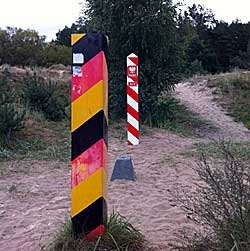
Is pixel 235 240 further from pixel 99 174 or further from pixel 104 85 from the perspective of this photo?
pixel 104 85

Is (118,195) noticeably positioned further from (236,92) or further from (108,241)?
(236,92)

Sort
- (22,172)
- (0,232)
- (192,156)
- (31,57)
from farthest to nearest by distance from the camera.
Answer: (31,57)
(192,156)
(22,172)
(0,232)

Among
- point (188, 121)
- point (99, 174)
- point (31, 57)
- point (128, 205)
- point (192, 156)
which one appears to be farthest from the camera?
point (31, 57)

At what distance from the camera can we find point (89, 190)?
4465 millimetres

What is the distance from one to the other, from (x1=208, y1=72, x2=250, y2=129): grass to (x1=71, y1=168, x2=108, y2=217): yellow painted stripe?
63.5ft

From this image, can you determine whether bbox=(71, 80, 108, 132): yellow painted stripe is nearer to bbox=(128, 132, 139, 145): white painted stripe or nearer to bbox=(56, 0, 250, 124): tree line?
bbox=(128, 132, 139, 145): white painted stripe

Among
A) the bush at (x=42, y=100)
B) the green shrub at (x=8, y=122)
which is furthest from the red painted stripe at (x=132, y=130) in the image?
the bush at (x=42, y=100)

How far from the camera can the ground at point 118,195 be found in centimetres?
552

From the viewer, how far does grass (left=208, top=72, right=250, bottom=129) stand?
81.6 ft

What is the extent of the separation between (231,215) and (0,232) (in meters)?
2.65

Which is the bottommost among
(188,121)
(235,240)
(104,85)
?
(188,121)

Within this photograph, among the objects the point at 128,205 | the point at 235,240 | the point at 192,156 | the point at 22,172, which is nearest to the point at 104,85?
the point at 235,240

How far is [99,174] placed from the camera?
4.46 meters

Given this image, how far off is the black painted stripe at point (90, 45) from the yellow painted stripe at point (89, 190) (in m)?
0.89
